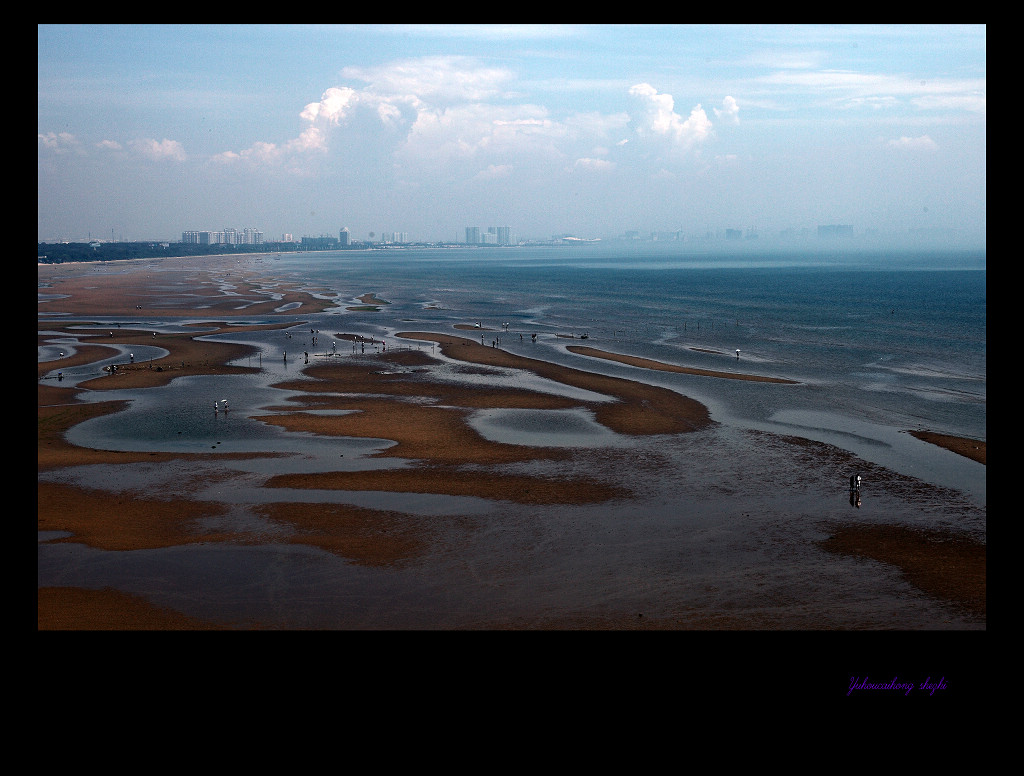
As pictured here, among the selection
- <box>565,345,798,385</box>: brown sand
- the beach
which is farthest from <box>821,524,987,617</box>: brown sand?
<box>565,345,798,385</box>: brown sand

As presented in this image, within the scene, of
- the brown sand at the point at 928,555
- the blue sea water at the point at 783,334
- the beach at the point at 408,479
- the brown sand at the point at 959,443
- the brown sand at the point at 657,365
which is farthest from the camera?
the brown sand at the point at 657,365

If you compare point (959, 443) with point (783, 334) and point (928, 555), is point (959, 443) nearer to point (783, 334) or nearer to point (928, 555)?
point (928, 555)

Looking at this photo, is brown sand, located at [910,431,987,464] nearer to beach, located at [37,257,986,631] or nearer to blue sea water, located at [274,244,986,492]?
beach, located at [37,257,986,631]

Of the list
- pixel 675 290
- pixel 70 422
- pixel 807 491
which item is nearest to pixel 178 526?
pixel 70 422

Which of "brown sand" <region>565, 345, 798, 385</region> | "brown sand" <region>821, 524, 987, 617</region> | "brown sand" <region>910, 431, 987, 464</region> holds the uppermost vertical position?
"brown sand" <region>565, 345, 798, 385</region>

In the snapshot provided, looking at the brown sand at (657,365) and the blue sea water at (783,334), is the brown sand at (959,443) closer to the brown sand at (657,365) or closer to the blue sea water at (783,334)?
the blue sea water at (783,334)

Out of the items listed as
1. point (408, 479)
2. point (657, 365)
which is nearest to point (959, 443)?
point (657, 365)

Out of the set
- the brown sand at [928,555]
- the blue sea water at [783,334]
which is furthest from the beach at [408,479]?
the blue sea water at [783,334]
